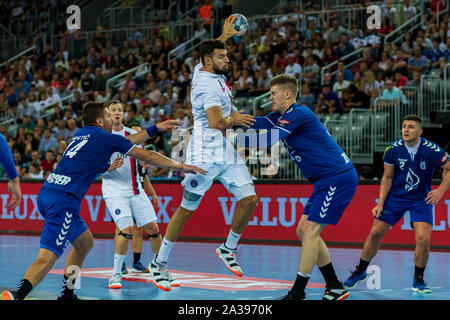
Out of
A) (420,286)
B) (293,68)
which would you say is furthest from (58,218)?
(293,68)

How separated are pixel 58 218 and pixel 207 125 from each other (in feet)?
8.00

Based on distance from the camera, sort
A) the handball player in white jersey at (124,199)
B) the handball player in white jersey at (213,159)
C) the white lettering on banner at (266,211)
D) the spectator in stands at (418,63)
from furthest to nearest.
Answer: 1. the spectator in stands at (418,63)
2. the white lettering on banner at (266,211)
3. the handball player in white jersey at (124,199)
4. the handball player in white jersey at (213,159)

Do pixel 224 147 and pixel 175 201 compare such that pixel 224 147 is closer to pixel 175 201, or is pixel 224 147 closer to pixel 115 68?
pixel 175 201

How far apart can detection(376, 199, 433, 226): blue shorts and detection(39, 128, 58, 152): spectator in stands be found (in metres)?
14.7

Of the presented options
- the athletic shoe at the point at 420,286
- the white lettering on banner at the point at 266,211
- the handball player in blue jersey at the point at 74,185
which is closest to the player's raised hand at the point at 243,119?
the handball player in blue jersey at the point at 74,185

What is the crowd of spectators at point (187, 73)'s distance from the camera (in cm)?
1939

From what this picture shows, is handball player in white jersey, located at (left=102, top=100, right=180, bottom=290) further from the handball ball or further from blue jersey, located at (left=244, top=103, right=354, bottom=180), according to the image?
blue jersey, located at (left=244, top=103, right=354, bottom=180)

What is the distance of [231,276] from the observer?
1101 centimetres

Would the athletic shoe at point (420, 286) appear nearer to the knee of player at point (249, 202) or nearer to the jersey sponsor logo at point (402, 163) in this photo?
the jersey sponsor logo at point (402, 163)

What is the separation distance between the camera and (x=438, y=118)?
18.4 meters

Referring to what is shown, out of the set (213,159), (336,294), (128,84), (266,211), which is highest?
(128,84)

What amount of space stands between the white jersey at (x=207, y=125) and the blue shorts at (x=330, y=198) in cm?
132

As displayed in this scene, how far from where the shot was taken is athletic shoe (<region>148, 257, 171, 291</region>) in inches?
361

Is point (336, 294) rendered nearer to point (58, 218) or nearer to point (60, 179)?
point (58, 218)
